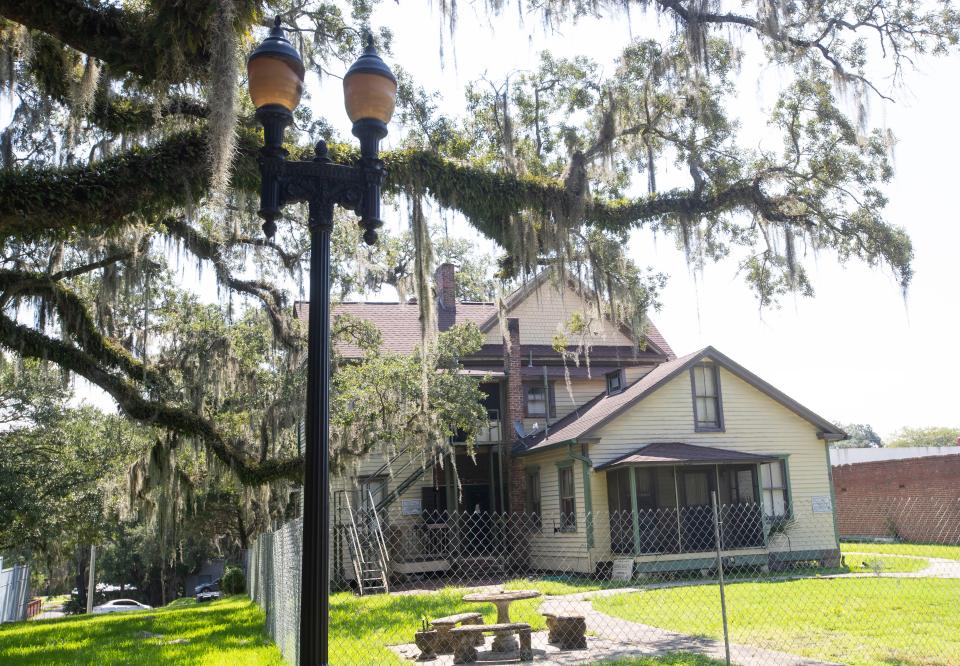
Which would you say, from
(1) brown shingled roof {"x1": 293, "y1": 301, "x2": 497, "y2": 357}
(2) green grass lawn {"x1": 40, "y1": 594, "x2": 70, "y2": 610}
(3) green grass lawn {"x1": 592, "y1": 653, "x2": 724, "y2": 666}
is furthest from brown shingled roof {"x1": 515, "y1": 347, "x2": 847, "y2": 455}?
(2) green grass lawn {"x1": 40, "y1": 594, "x2": 70, "y2": 610}

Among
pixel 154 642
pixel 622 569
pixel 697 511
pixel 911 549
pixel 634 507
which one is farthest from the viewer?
pixel 911 549

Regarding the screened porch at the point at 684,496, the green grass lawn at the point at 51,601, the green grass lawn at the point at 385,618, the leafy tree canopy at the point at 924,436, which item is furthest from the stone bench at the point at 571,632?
the leafy tree canopy at the point at 924,436

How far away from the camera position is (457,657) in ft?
28.8

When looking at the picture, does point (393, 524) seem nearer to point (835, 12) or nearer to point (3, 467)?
point (3, 467)

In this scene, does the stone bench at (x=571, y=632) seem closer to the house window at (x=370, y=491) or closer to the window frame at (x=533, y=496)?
the house window at (x=370, y=491)

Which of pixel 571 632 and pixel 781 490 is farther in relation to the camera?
pixel 781 490

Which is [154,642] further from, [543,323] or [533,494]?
[543,323]

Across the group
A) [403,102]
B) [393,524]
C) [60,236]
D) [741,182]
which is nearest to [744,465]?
[393,524]

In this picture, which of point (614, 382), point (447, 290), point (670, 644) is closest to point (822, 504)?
point (614, 382)

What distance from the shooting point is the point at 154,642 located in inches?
481

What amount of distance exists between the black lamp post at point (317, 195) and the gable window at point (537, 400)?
19.0m

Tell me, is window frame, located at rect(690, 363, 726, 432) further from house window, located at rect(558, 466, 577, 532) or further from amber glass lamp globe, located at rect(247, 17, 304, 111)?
amber glass lamp globe, located at rect(247, 17, 304, 111)

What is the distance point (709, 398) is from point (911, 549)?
676 cm

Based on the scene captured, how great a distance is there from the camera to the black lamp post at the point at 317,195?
15.0 feet
